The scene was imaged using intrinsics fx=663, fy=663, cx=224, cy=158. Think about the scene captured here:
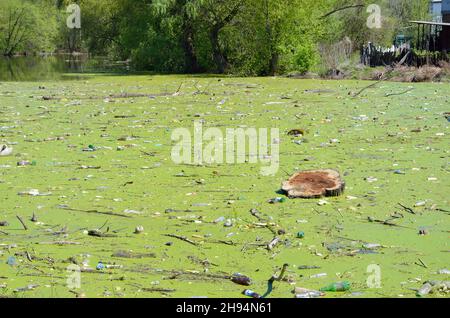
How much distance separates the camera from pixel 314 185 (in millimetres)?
6457

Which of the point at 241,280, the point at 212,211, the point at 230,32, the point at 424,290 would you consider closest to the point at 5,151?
the point at 212,211

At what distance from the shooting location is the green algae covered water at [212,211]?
423 cm

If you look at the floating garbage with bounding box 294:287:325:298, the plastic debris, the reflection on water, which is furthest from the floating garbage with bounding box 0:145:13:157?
the reflection on water

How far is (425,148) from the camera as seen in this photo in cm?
860

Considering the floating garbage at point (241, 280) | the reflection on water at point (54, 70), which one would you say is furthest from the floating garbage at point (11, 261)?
the reflection on water at point (54, 70)

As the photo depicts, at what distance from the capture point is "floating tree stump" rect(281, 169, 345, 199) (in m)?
6.28

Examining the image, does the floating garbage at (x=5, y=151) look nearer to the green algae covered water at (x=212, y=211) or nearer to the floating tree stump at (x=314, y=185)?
the green algae covered water at (x=212, y=211)

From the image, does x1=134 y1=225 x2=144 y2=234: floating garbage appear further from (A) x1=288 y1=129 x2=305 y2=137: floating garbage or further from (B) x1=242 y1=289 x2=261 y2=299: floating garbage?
(A) x1=288 y1=129 x2=305 y2=137: floating garbage

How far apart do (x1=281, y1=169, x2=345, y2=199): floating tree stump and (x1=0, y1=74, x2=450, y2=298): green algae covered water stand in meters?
0.11

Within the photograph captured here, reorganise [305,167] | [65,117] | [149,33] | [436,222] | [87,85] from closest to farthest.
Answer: [436,222] < [305,167] < [65,117] < [87,85] < [149,33]

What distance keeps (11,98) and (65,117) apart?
→ 485 centimetres

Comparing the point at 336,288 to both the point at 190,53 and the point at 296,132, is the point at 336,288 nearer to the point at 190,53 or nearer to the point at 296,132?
the point at 296,132
